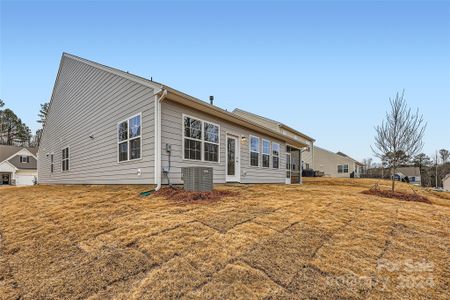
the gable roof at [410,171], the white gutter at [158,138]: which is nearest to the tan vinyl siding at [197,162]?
the white gutter at [158,138]

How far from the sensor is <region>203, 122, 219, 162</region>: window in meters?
8.83

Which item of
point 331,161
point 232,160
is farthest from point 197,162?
point 331,161

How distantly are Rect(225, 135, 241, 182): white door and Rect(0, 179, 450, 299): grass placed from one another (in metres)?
5.13

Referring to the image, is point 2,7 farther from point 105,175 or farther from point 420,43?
point 420,43

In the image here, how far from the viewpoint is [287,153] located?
15.2 metres

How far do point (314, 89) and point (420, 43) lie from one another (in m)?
7.34

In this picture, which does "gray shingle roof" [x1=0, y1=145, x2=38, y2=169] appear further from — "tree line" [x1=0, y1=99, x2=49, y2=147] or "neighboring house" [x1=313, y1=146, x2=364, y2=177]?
"neighboring house" [x1=313, y1=146, x2=364, y2=177]

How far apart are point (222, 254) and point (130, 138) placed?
6414 millimetres

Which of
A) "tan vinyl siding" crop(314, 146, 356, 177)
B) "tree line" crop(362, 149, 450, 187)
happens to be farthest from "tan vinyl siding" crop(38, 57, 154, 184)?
"tree line" crop(362, 149, 450, 187)

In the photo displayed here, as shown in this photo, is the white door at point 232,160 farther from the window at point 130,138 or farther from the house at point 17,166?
the house at point 17,166

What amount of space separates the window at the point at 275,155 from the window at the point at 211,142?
504 cm

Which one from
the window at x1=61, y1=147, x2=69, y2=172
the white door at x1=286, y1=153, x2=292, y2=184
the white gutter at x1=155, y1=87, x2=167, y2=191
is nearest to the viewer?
the white gutter at x1=155, y1=87, x2=167, y2=191

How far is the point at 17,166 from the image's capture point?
32.7m

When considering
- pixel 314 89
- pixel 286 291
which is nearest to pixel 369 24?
pixel 314 89
